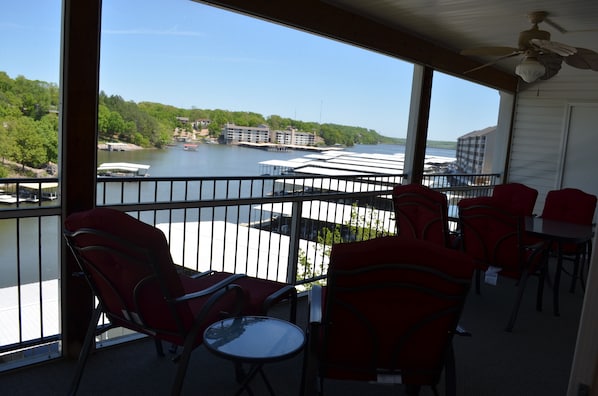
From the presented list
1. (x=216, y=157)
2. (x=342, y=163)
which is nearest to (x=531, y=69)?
(x=216, y=157)

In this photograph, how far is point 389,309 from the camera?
1770 mm

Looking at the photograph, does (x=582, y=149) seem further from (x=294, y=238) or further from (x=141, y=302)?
(x=141, y=302)

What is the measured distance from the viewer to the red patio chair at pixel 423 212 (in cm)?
370

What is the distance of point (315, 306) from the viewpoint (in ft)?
6.63

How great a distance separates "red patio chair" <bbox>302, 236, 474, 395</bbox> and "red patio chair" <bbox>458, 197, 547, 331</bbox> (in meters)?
1.93

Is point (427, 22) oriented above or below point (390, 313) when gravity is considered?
above

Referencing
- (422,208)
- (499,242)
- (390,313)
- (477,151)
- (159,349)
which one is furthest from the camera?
(477,151)

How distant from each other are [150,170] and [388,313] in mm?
5838

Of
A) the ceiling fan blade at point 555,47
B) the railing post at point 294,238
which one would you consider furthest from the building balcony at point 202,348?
the ceiling fan blade at point 555,47

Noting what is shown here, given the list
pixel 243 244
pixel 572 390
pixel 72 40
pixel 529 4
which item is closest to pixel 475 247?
pixel 529 4

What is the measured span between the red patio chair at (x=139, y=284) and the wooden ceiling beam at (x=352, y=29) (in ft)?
6.24

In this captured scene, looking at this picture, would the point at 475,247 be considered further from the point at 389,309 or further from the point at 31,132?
the point at 31,132

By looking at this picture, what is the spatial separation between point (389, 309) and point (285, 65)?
21132mm

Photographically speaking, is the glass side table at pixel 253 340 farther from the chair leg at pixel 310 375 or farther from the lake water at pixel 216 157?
the lake water at pixel 216 157
